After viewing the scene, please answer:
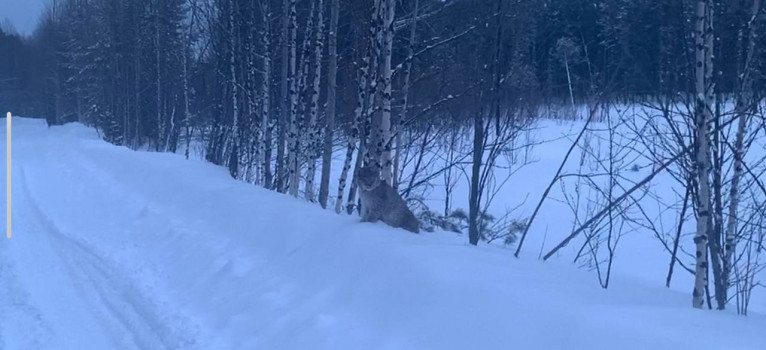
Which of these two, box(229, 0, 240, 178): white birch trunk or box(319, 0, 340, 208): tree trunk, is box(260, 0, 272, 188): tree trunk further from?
box(319, 0, 340, 208): tree trunk

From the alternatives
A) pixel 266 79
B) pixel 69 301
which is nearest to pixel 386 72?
pixel 266 79

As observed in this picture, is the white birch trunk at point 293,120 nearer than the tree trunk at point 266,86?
Yes

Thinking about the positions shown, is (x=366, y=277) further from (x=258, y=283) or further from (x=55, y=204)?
(x=55, y=204)

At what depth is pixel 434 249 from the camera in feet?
24.6

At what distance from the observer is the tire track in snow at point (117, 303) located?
677 cm

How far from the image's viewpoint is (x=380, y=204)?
889cm

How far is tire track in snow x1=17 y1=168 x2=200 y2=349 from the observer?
6.77 metres

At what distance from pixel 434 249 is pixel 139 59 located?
30.5 m

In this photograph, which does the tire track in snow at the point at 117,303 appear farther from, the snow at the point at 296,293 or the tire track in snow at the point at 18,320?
the tire track in snow at the point at 18,320

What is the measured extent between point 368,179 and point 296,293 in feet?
6.59

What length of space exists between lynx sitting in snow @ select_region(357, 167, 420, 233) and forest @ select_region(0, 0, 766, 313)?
1558mm

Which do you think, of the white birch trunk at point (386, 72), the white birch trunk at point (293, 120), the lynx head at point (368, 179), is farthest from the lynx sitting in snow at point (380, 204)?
the white birch trunk at point (293, 120)

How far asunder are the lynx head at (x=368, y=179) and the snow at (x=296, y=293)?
39 cm

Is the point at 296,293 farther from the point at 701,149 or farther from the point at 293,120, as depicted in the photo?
the point at 293,120
